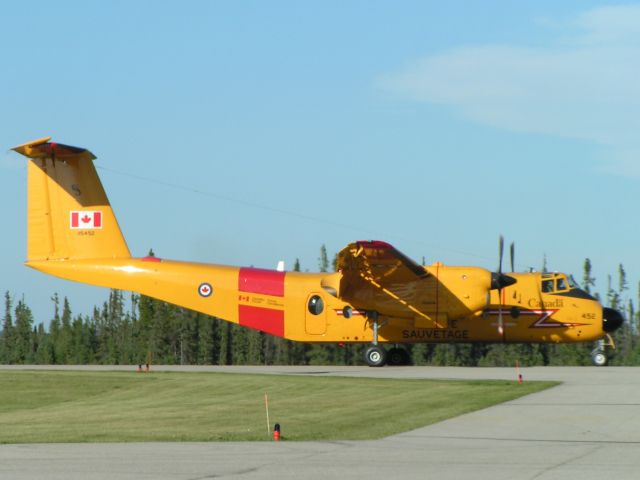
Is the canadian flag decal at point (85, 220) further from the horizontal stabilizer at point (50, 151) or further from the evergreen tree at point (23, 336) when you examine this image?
the evergreen tree at point (23, 336)

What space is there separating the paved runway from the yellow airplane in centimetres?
1412

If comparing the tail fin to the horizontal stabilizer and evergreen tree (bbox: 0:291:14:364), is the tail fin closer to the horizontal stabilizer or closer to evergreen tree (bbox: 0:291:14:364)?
the horizontal stabilizer

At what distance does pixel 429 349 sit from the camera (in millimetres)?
81188

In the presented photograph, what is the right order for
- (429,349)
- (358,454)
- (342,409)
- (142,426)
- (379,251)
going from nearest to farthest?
(358,454), (142,426), (342,409), (379,251), (429,349)

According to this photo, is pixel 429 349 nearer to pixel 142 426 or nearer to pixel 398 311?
pixel 398 311

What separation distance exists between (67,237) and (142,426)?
759 inches

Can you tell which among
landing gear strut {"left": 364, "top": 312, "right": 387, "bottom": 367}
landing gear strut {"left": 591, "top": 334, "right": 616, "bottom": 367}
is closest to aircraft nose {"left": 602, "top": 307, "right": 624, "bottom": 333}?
landing gear strut {"left": 591, "top": 334, "right": 616, "bottom": 367}

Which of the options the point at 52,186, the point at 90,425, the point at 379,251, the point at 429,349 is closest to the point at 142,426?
the point at 90,425

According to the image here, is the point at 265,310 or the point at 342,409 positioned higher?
the point at 265,310

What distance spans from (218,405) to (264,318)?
1321 cm

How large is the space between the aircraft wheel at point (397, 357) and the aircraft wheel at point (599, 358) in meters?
6.97

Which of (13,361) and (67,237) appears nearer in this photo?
(67,237)

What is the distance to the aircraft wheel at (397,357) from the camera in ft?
126

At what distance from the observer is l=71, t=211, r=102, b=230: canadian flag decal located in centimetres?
3847
